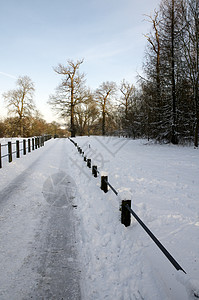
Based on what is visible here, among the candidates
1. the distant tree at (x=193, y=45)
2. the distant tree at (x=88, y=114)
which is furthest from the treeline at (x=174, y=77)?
the distant tree at (x=88, y=114)

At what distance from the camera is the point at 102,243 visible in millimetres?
3312

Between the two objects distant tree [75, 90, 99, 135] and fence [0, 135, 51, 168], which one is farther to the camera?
distant tree [75, 90, 99, 135]

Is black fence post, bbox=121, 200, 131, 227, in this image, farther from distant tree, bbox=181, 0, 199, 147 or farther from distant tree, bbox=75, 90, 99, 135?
distant tree, bbox=75, 90, 99, 135

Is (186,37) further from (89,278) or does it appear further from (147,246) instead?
(89,278)

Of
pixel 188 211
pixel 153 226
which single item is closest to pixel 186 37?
pixel 188 211

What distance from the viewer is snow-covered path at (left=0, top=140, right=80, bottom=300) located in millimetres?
2325

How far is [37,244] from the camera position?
10.4 feet

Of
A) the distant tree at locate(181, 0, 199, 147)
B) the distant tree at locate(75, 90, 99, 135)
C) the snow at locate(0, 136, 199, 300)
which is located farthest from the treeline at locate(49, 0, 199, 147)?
the distant tree at locate(75, 90, 99, 135)

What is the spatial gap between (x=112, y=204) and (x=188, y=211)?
2.06 meters

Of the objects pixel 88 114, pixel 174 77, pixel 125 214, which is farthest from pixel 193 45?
pixel 88 114

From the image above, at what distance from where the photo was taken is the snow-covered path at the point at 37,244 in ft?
7.63

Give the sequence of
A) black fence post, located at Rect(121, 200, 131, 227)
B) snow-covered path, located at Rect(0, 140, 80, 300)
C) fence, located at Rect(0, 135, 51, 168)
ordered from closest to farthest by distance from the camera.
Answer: snow-covered path, located at Rect(0, 140, 80, 300) < black fence post, located at Rect(121, 200, 131, 227) < fence, located at Rect(0, 135, 51, 168)

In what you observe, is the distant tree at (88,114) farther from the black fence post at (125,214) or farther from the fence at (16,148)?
the black fence post at (125,214)

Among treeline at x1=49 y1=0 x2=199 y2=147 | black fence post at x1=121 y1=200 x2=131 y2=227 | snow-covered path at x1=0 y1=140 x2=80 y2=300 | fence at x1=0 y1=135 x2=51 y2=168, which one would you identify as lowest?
snow-covered path at x1=0 y1=140 x2=80 y2=300
